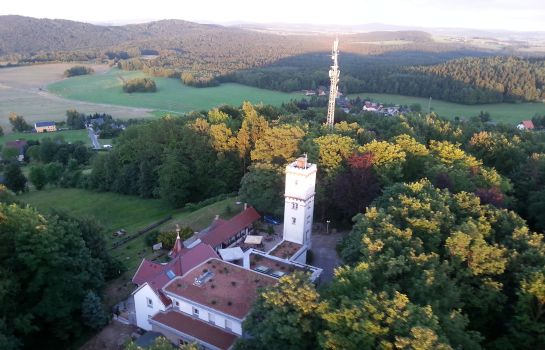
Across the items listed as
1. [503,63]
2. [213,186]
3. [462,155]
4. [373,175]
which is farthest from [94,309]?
[503,63]

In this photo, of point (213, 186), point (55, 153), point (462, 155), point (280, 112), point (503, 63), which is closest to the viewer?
point (462, 155)

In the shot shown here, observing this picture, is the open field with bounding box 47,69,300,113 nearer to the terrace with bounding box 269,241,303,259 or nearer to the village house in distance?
the village house in distance

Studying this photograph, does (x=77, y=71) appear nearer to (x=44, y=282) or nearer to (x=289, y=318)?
(x=44, y=282)

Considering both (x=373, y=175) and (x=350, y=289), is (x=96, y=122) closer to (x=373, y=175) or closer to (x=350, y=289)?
(x=373, y=175)

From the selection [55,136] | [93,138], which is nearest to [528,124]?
[93,138]

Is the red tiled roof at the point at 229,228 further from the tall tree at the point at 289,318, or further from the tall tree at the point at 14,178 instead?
the tall tree at the point at 14,178

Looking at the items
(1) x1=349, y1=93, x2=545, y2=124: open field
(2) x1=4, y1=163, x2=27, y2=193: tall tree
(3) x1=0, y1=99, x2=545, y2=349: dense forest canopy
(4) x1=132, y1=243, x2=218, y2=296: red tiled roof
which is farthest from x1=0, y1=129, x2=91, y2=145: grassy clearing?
(1) x1=349, y1=93, x2=545, y2=124: open field

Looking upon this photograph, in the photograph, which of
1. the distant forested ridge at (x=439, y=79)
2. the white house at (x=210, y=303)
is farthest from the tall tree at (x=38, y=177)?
the distant forested ridge at (x=439, y=79)
